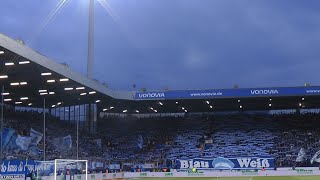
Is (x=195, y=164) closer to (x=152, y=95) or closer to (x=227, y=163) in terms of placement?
(x=227, y=163)

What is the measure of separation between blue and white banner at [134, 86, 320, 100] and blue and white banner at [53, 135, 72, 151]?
1010 centimetres

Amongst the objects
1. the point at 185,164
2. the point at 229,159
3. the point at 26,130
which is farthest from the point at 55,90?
the point at 229,159

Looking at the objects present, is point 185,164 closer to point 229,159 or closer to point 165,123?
point 229,159

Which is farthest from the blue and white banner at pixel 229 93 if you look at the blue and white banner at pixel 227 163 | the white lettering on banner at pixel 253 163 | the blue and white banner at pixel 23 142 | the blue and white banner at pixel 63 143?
the blue and white banner at pixel 23 142

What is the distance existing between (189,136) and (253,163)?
13984 mm

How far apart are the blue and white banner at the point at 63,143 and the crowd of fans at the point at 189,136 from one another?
0.68 metres

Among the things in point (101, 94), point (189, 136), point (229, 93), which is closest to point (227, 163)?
point (229, 93)

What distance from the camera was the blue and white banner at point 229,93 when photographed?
201ft

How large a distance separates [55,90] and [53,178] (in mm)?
23986

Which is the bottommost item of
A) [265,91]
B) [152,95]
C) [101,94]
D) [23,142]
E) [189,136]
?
[23,142]

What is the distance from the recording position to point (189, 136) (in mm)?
74062

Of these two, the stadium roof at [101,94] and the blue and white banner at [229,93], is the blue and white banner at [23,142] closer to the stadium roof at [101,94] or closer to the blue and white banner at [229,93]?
the stadium roof at [101,94]

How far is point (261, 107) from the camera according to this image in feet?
250

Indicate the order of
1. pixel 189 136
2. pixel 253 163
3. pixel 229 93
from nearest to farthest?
pixel 253 163
pixel 229 93
pixel 189 136
